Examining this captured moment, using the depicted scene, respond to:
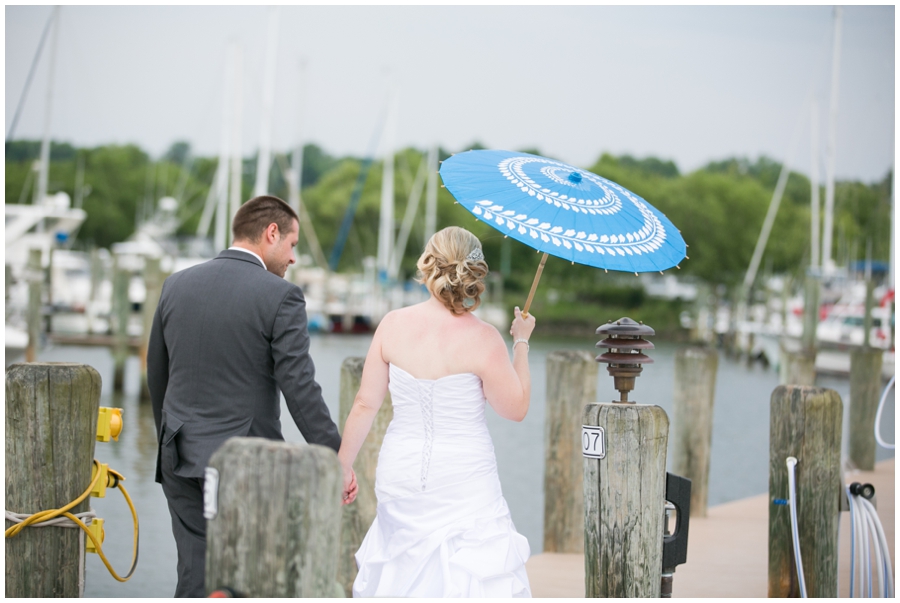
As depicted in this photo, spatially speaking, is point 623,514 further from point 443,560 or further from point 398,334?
point 398,334

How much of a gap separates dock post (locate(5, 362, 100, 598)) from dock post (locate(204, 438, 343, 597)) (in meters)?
1.34

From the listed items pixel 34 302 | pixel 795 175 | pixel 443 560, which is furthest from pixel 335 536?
pixel 795 175

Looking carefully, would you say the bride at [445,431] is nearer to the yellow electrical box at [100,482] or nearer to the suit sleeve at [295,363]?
the suit sleeve at [295,363]

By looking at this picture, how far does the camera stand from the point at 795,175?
78.1 meters

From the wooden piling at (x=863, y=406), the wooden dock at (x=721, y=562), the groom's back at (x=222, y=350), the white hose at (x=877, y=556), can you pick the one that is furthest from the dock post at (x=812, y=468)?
the wooden piling at (x=863, y=406)

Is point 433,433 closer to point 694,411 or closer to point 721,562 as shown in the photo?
point 721,562

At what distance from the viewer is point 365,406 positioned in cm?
371

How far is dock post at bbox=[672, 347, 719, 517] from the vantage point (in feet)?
25.9

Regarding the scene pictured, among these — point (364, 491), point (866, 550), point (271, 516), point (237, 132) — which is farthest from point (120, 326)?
point (271, 516)

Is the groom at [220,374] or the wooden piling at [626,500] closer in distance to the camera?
the groom at [220,374]

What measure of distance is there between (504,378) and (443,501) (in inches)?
22.4

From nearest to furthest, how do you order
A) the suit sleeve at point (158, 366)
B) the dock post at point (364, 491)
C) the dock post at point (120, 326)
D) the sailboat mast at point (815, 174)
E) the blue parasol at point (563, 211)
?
the blue parasol at point (563, 211) → the suit sleeve at point (158, 366) → the dock post at point (364, 491) → the dock post at point (120, 326) → the sailboat mast at point (815, 174)

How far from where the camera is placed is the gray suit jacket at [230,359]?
352 cm

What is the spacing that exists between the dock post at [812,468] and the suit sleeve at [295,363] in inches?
104
